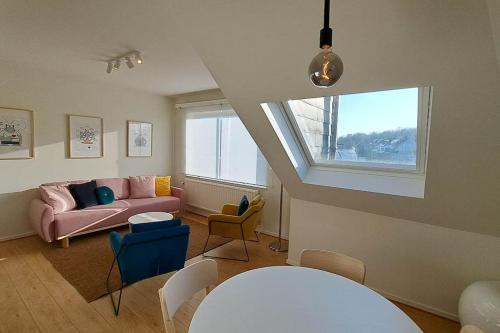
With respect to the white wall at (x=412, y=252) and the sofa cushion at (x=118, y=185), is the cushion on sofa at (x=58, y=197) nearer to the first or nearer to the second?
the sofa cushion at (x=118, y=185)

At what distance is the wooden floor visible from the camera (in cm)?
192

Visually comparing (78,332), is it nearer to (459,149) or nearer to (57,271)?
(57,271)

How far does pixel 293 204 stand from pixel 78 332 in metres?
2.28

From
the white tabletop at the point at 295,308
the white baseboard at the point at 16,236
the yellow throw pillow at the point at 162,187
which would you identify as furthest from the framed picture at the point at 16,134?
the white tabletop at the point at 295,308

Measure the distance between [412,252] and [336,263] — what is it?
3.66 feet

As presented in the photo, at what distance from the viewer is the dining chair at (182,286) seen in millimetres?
1027

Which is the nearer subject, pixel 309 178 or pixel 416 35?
pixel 416 35

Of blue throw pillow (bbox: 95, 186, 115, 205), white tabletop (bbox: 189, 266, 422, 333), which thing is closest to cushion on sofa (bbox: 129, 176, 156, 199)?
blue throw pillow (bbox: 95, 186, 115, 205)

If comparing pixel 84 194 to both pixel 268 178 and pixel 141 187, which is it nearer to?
pixel 141 187

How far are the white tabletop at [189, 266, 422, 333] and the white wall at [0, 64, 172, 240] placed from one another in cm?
401

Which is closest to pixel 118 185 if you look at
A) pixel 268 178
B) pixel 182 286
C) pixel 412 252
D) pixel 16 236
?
pixel 16 236

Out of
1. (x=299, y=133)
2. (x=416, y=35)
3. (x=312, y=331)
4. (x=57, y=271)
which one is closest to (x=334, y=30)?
(x=416, y=35)

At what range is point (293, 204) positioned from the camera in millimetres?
2986

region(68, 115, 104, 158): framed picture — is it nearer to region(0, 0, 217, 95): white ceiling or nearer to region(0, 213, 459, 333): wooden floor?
region(0, 0, 217, 95): white ceiling
